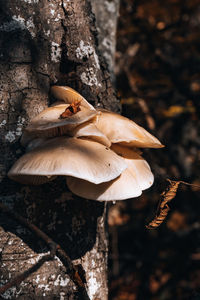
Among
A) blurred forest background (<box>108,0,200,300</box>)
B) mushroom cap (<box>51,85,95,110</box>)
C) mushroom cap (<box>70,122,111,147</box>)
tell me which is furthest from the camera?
blurred forest background (<box>108,0,200,300</box>)

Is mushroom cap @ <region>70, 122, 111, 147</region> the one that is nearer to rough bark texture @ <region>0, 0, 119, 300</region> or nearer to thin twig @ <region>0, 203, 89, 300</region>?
rough bark texture @ <region>0, 0, 119, 300</region>

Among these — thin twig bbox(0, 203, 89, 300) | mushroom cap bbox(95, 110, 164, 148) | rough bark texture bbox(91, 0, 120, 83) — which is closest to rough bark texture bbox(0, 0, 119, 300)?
thin twig bbox(0, 203, 89, 300)

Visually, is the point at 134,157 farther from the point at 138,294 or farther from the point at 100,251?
the point at 138,294

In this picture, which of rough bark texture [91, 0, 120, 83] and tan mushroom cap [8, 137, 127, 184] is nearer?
tan mushroom cap [8, 137, 127, 184]

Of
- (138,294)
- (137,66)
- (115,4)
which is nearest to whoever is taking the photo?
(115,4)

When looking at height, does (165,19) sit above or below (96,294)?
above

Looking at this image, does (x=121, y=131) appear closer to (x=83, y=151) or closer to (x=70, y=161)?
(x=83, y=151)

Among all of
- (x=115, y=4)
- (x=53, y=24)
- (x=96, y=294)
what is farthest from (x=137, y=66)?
(x=96, y=294)
